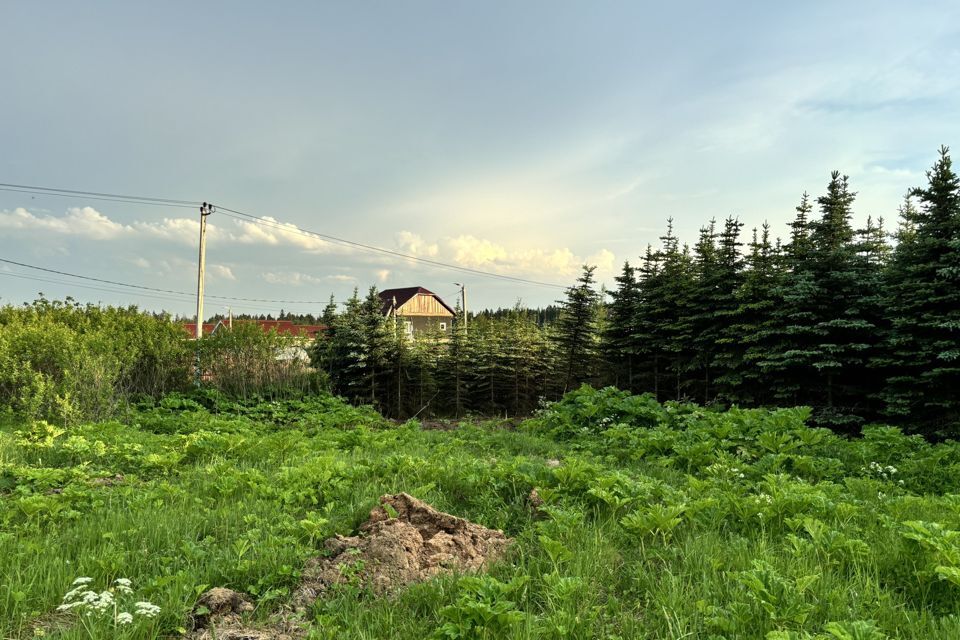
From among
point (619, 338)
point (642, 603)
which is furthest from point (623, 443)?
point (619, 338)

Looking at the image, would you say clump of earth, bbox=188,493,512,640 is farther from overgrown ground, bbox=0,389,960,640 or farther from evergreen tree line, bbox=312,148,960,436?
evergreen tree line, bbox=312,148,960,436

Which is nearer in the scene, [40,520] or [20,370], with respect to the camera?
[40,520]

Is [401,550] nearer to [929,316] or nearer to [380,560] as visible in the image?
[380,560]

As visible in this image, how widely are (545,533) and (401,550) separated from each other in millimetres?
921

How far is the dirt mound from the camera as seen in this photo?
2.86 meters

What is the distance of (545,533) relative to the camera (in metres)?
3.21

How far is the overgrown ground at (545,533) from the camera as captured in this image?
7.84 feet

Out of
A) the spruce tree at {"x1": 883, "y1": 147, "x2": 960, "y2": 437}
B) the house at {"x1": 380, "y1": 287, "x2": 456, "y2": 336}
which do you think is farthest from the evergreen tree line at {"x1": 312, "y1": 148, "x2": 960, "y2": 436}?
the house at {"x1": 380, "y1": 287, "x2": 456, "y2": 336}

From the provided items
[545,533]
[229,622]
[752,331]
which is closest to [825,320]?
[752,331]

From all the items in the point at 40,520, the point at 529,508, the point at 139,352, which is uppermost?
the point at 139,352

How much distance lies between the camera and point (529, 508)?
379 centimetres

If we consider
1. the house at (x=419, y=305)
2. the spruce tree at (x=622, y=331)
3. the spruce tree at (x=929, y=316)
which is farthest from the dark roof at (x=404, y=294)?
the spruce tree at (x=929, y=316)

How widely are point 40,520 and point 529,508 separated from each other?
379 cm

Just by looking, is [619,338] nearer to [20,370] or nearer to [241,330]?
[241,330]
